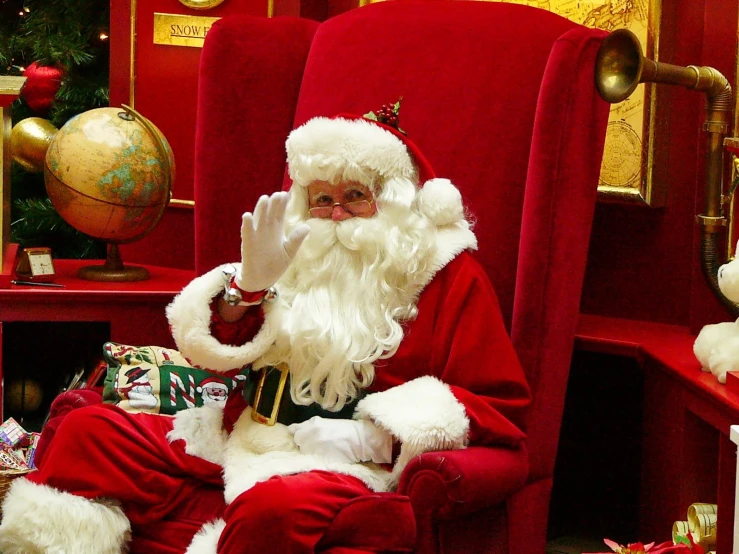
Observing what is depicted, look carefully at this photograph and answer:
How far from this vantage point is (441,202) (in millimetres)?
2154

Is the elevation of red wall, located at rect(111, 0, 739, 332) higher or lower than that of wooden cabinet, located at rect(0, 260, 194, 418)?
higher

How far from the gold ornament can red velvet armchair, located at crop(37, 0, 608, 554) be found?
0.86 metres

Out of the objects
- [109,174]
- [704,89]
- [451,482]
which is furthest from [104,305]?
[704,89]

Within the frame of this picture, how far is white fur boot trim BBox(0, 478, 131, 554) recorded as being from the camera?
189 centimetres

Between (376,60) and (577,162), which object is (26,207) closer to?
(376,60)

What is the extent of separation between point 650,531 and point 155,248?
6.22 feet

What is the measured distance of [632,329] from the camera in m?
2.64

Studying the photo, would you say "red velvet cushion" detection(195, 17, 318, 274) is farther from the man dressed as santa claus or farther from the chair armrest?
the chair armrest

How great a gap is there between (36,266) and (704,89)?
187 centimetres

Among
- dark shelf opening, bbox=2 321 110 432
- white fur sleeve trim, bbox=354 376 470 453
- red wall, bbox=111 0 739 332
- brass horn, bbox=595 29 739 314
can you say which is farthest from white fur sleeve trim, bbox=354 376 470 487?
dark shelf opening, bbox=2 321 110 432

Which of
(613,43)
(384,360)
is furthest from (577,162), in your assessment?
(384,360)

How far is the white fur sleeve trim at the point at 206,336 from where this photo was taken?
6.77ft

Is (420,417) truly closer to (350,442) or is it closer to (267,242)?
(350,442)

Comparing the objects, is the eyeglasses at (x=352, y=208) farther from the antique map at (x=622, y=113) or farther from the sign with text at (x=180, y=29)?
the sign with text at (x=180, y=29)
